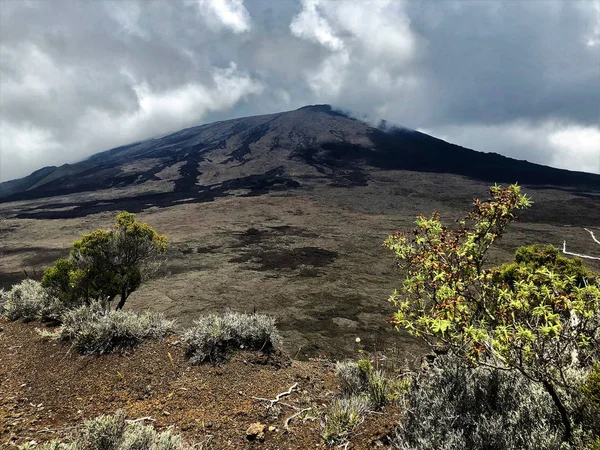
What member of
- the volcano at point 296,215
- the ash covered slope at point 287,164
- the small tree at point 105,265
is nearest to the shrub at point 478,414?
the small tree at point 105,265

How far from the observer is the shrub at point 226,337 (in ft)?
20.1

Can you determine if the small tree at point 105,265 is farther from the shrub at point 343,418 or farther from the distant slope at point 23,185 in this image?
the distant slope at point 23,185

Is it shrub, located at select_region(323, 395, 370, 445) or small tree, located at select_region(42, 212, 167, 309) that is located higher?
small tree, located at select_region(42, 212, 167, 309)

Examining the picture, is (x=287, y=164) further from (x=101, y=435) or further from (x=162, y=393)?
(x=101, y=435)

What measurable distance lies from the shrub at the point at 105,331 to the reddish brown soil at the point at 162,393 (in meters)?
0.19

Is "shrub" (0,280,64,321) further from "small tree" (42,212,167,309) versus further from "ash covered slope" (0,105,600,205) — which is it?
"ash covered slope" (0,105,600,205)

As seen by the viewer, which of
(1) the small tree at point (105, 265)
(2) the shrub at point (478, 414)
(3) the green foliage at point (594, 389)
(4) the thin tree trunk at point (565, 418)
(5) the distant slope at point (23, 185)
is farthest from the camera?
(5) the distant slope at point (23, 185)

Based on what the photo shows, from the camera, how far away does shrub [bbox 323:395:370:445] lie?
164 inches

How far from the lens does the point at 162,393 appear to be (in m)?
5.25

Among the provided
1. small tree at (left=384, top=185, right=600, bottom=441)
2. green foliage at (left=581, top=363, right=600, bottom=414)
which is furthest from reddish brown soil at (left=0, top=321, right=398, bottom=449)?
green foliage at (left=581, top=363, right=600, bottom=414)

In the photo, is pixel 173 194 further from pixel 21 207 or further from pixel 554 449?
pixel 554 449

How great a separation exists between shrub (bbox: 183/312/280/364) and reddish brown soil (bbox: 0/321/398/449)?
0.71ft

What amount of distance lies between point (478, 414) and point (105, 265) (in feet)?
28.8

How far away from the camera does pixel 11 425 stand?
4301 millimetres
